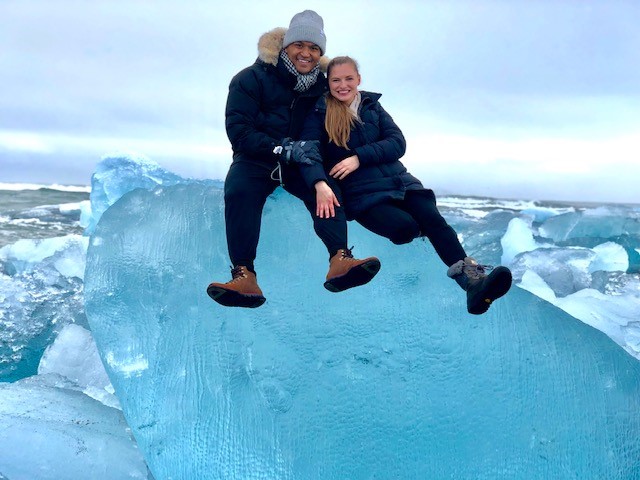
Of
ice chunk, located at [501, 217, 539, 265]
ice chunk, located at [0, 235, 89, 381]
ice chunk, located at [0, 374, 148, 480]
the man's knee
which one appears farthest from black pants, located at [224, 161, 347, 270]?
ice chunk, located at [501, 217, 539, 265]

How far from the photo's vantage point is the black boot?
287 cm

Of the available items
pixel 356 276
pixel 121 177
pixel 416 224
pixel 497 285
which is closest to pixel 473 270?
pixel 497 285

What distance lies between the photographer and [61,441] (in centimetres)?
382

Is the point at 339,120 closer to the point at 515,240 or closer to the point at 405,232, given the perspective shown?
the point at 405,232

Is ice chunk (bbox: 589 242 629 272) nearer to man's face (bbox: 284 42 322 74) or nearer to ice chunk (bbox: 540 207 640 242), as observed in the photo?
ice chunk (bbox: 540 207 640 242)

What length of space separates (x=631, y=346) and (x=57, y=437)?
3540 mm

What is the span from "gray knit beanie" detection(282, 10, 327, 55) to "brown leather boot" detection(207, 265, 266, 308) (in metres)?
1.09

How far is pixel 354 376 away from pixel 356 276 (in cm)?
78

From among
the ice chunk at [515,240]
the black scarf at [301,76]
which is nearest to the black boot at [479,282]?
the black scarf at [301,76]

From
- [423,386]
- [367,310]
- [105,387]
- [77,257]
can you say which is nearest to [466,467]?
[423,386]

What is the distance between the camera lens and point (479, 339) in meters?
3.59

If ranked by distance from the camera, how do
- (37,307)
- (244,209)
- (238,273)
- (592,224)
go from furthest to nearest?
(592,224) → (37,307) → (244,209) → (238,273)

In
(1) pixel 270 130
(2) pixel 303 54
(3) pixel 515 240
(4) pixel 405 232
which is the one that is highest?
(2) pixel 303 54

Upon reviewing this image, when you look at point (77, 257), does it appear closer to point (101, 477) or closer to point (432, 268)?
point (101, 477)
